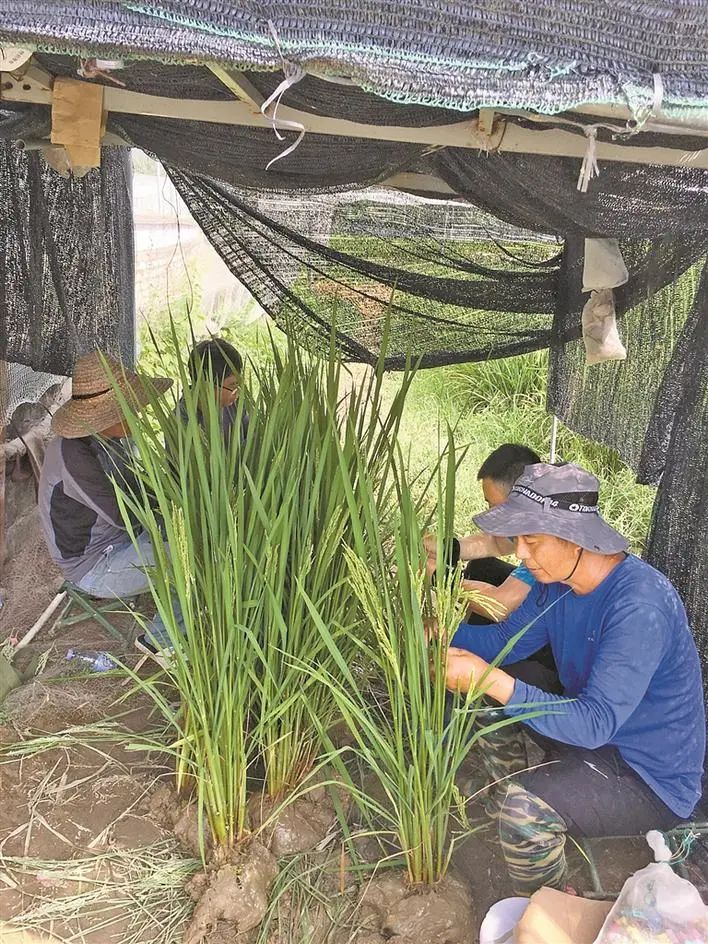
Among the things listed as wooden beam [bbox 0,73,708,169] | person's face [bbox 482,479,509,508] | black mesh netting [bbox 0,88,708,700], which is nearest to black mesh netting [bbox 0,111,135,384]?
black mesh netting [bbox 0,88,708,700]

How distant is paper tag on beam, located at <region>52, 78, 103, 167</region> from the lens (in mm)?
2148

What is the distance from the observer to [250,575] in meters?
1.93

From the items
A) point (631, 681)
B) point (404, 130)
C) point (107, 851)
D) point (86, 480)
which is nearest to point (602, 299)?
point (404, 130)

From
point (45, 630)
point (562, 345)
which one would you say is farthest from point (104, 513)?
point (562, 345)

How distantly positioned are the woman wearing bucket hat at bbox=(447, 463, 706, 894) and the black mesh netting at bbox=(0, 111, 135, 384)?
89.5 inches

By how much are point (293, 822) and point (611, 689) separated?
0.85 m

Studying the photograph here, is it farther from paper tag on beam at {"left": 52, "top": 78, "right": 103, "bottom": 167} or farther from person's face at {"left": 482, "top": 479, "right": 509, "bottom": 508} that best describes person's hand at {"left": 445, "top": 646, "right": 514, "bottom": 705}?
paper tag on beam at {"left": 52, "top": 78, "right": 103, "bottom": 167}

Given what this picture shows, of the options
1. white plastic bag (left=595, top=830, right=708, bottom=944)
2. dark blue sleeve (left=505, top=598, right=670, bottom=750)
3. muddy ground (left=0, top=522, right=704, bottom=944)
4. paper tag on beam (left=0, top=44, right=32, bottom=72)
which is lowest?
muddy ground (left=0, top=522, right=704, bottom=944)

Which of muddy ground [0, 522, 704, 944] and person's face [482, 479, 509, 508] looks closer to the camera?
muddy ground [0, 522, 704, 944]

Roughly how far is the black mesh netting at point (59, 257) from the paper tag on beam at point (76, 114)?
3.24ft

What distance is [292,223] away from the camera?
3217 millimetres

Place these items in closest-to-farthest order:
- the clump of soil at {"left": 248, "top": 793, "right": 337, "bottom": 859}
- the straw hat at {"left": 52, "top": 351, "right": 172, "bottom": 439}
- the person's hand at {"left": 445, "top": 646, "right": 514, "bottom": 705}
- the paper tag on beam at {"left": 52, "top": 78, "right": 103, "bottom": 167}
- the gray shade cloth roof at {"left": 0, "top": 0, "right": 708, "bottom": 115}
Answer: the gray shade cloth roof at {"left": 0, "top": 0, "right": 708, "bottom": 115} → the person's hand at {"left": 445, "top": 646, "right": 514, "bottom": 705} → the clump of soil at {"left": 248, "top": 793, "right": 337, "bottom": 859} → the paper tag on beam at {"left": 52, "top": 78, "right": 103, "bottom": 167} → the straw hat at {"left": 52, "top": 351, "right": 172, "bottom": 439}

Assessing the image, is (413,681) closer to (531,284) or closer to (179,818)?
(179,818)

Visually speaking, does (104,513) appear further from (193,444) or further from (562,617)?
(562,617)
